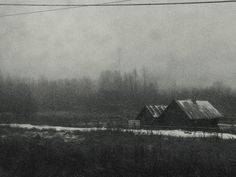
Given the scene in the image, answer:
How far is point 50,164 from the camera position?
14.4 meters

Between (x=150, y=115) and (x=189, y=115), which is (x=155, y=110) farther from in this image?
(x=189, y=115)

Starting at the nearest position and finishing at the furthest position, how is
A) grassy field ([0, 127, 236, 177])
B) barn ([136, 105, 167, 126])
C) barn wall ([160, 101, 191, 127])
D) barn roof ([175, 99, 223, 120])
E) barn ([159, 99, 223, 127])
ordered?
1. grassy field ([0, 127, 236, 177])
2. barn ([159, 99, 223, 127])
3. barn roof ([175, 99, 223, 120])
4. barn wall ([160, 101, 191, 127])
5. barn ([136, 105, 167, 126])

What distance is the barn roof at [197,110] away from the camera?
128 ft

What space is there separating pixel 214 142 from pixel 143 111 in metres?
25.1

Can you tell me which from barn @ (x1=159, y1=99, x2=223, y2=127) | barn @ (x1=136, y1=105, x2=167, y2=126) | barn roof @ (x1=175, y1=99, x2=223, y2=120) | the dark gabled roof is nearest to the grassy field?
barn @ (x1=159, y1=99, x2=223, y2=127)

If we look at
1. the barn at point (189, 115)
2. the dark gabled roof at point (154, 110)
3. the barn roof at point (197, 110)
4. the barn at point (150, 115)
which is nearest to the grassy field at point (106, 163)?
the barn at point (189, 115)

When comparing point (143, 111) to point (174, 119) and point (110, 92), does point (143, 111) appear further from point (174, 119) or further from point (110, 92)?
point (110, 92)

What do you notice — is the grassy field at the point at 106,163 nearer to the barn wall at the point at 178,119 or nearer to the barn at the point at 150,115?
the barn wall at the point at 178,119

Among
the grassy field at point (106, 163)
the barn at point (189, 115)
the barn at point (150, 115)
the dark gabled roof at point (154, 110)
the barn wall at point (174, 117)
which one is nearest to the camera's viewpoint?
the grassy field at point (106, 163)

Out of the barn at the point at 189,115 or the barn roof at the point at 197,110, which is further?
the barn roof at the point at 197,110

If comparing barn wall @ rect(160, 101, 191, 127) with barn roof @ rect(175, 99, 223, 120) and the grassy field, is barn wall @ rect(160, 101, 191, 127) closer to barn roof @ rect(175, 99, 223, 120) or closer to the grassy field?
barn roof @ rect(175, 99, 223, 120)

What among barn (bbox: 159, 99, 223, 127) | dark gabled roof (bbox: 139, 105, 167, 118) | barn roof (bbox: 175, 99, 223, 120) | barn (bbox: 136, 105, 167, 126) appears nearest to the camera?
barn (bbox: 159, 99, 223, 127)

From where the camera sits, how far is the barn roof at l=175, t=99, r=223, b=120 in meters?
38.9

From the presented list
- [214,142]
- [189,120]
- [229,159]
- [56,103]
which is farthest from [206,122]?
[56,103]
